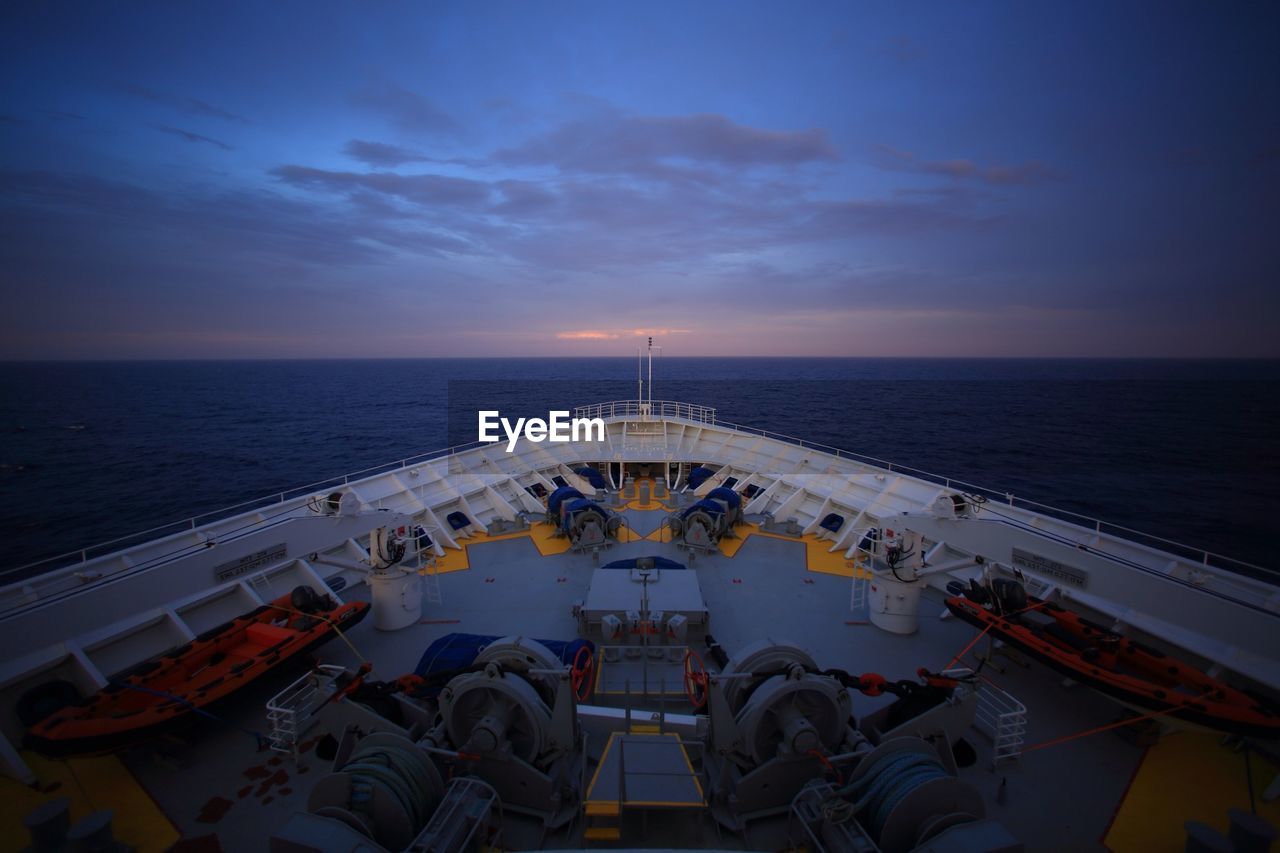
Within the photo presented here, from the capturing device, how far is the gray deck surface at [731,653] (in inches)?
216

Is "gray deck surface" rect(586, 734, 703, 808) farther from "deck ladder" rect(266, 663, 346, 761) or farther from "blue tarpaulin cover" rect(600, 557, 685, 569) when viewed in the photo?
"blue tarpaulin cover" rect(600, 557, 685, 569)

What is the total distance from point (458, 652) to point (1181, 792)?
875 cm

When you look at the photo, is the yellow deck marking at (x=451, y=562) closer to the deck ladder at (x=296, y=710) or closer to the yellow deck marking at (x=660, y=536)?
the deck ladder at (x=296, y=710)

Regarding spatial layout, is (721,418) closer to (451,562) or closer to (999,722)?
(451,562)

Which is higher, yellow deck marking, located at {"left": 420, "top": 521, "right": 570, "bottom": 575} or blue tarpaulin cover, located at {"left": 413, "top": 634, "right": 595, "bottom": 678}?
blue tarpaulin cover, located at {"left": 413, "top": 634, "right": 595, "bottom": 678}

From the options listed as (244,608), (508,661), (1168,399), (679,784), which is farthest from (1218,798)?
(1168,399)

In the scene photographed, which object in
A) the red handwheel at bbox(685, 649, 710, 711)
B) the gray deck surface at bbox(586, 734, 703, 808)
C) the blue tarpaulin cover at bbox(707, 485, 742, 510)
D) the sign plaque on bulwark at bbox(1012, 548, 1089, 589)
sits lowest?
the gray deck surface at bbox(586, 734, 703, 808)

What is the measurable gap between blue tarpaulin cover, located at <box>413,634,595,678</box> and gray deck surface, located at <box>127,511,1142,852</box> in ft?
4.01

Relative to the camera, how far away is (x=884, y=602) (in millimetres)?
9031

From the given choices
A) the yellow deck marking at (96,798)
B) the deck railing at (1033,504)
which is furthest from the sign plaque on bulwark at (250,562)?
the deck railing at (1033,504)

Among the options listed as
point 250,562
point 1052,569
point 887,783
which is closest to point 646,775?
point 887,783

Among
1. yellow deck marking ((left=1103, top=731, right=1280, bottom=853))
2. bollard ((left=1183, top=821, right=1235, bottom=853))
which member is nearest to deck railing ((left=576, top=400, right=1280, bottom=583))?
yellow deck marking ((left=1103, top=731, right=1280, bottom=853))

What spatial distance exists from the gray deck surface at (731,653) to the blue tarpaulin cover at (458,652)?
1221 millimetres

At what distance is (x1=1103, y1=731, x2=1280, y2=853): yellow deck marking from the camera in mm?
5336
